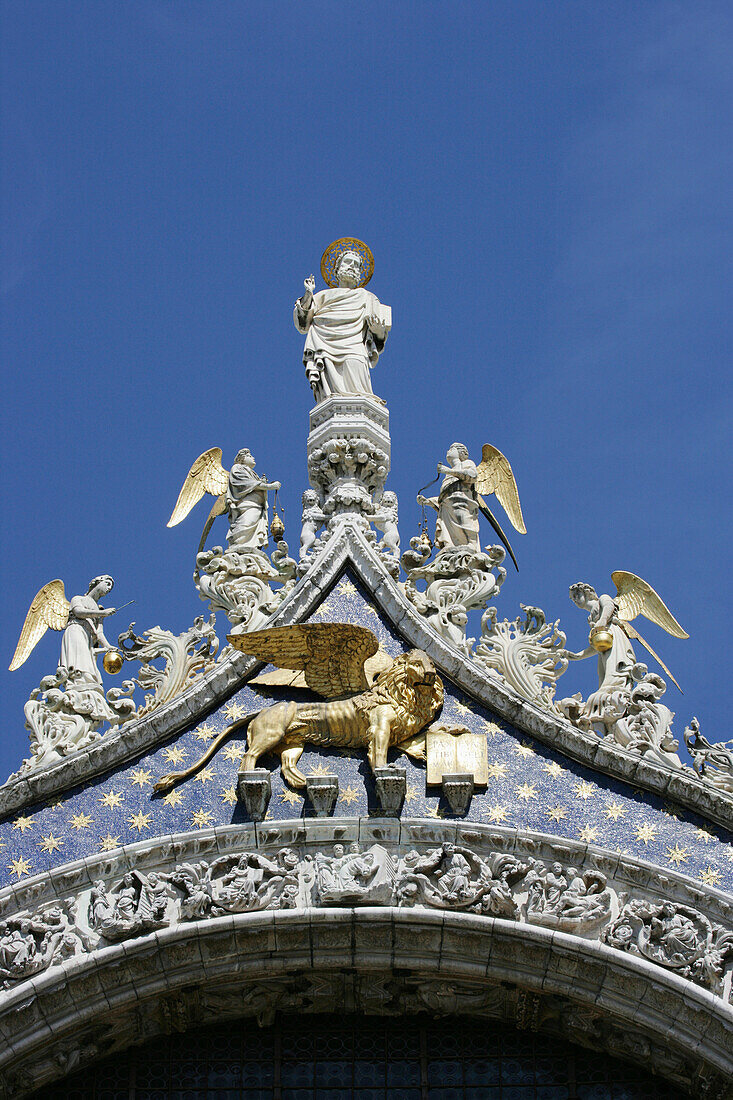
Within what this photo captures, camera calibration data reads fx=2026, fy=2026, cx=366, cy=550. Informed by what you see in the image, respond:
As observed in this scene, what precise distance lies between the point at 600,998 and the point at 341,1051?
196cm

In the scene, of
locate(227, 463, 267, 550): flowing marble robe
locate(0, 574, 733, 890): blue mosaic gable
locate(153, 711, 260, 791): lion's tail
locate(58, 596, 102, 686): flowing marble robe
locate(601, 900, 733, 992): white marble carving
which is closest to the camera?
locate(601, 900, 733, 992): white marble carving

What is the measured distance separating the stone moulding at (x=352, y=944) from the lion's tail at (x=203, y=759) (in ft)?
2.30

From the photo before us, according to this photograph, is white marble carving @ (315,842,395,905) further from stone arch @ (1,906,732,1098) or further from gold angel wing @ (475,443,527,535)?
gold angel wing @ (475,443,527,535)

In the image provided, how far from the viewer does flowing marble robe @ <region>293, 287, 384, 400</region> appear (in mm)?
18719

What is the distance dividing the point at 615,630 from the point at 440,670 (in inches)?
59.3

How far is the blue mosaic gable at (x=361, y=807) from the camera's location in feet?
48.6

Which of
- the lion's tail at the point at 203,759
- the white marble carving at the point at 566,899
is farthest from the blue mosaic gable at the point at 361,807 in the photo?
the white marble carving at the point at 566,899

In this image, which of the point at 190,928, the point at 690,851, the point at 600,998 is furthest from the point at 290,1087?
the point at 690,851

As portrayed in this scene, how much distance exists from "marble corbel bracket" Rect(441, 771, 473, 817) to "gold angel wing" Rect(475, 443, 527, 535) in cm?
352

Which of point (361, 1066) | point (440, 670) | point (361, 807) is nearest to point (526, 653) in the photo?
point (440, 670)

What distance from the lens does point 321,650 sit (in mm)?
15844

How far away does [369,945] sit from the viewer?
567 inches

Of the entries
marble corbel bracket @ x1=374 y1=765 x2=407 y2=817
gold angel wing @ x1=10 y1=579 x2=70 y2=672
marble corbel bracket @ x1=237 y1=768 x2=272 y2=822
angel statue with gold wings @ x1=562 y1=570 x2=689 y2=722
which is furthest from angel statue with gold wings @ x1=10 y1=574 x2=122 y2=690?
angel statue with gold wings @ x1=562 y1=570 x2=689 y2=722

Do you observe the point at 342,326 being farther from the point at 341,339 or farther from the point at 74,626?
the point at 74,626
